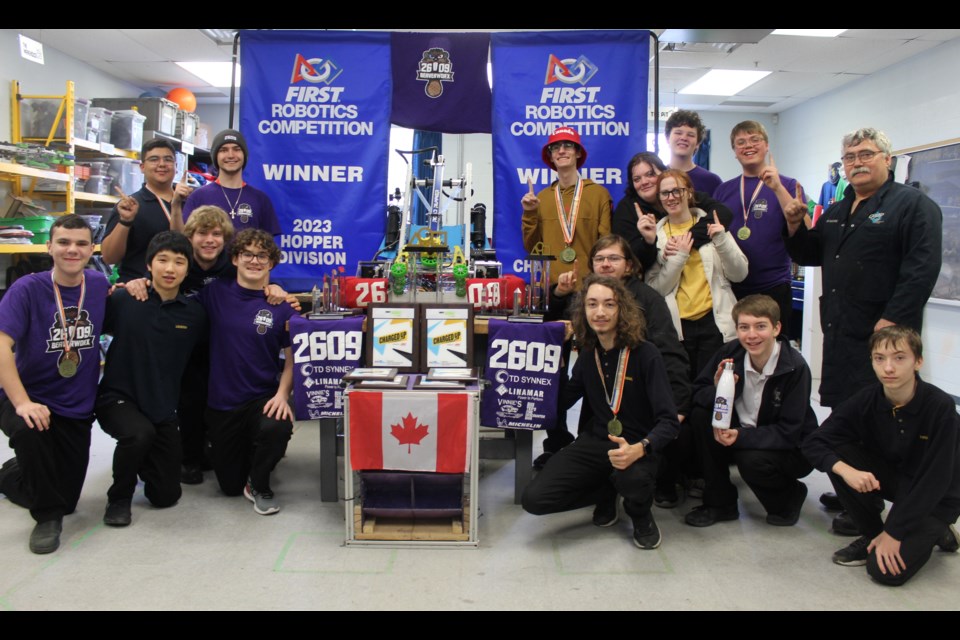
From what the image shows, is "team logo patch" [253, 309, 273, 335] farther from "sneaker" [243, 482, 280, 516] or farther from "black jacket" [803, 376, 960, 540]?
"black jacket" [803, 376, 960, 540]

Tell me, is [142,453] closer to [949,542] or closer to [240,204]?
[240,204]

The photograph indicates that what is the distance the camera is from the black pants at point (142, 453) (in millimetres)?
2875

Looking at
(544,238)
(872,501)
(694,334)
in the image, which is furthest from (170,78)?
(872,501)

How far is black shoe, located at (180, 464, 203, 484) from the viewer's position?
340cm

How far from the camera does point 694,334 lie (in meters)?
3.24

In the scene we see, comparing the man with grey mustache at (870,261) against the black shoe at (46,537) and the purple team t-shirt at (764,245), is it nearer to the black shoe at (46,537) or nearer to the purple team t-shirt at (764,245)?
the purple team t-shirt at (764,245)

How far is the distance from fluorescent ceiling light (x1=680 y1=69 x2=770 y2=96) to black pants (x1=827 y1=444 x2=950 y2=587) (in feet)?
23.2

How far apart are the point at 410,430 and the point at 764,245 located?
1964mm

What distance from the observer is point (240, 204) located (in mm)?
3654

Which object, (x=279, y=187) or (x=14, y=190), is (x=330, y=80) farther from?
(x=14, y=190)

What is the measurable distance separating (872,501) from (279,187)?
3381 millimetres

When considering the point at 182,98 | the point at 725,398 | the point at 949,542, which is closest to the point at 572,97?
the point at 725,398

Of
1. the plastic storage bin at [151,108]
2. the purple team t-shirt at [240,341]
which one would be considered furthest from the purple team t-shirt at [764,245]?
the plastic storage bin at [151,108]

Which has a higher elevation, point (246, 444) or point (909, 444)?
point (909, 444)
